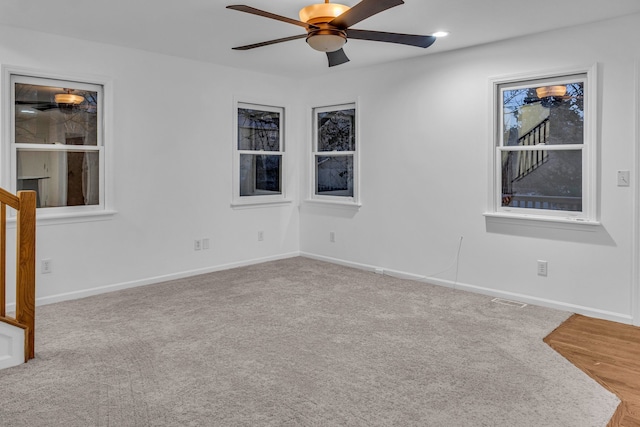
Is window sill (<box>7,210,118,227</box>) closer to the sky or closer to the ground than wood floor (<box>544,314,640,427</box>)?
closer to the sky

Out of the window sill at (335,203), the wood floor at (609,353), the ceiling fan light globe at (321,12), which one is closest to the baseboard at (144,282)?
the window sill at (335,203)

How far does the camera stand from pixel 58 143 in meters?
4.25

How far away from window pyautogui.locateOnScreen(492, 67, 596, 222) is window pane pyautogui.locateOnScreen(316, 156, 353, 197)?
197 cm

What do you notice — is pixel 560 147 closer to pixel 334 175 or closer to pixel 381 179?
pixel 381 179

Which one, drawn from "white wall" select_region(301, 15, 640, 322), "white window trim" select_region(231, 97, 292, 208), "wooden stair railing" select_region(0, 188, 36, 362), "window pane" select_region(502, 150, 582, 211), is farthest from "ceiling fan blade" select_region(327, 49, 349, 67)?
"wooden stair railing" select_region(0, 188, 36, 362)

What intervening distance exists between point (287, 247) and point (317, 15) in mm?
3782

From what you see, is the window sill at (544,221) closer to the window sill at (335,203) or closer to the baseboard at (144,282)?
the window sill at (335,203)

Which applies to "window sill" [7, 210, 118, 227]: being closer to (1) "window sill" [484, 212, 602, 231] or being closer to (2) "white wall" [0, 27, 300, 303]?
(2) "white wall" [0, 27, 300, 303]

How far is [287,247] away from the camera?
6277mm

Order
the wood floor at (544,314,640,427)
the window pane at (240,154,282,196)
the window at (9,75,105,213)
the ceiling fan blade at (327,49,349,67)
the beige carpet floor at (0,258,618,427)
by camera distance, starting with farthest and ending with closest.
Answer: the window pane at (240,154,282,196), the window at (9,75,105,213), the ceiling fan blade at (327,49,349,67), the wood floor at (544,314,640,427), the beige carpet floor at (0,258,618,427)

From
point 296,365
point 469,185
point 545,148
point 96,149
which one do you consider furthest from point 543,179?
point 96,149

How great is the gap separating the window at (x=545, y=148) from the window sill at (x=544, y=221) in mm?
36

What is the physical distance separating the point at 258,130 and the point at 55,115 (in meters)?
2.35

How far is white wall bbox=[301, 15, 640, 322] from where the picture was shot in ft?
12.0
